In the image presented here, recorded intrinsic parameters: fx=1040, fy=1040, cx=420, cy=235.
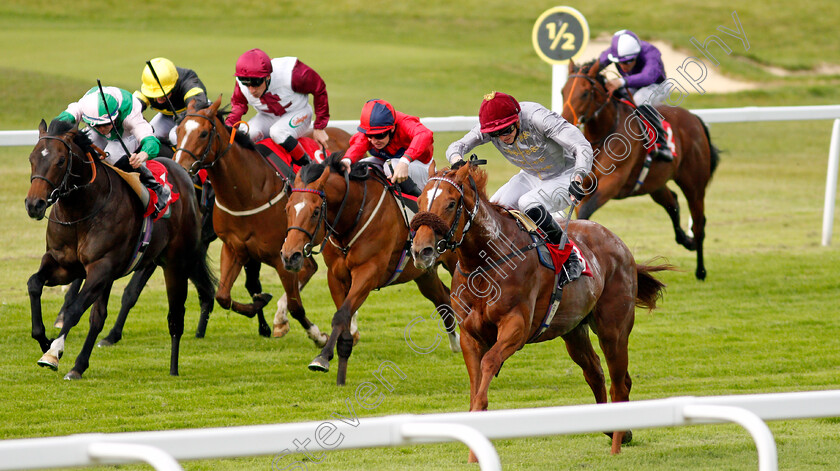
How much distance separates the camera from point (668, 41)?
25547 mm

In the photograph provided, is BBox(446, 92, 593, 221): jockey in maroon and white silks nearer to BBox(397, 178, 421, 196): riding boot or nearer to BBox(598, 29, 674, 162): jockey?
BBox(397, 178, 421, 196): riding boot

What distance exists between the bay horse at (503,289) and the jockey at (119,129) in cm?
253

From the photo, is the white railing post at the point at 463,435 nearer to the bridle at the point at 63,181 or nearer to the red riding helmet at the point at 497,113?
the red riding helmet at the point at 497,113

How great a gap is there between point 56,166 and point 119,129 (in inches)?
34.4

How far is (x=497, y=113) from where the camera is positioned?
5.02 m

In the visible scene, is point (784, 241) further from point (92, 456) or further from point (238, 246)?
point (92, 456)


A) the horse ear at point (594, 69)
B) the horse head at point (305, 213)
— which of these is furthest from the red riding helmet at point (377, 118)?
the horse ear at point (594, 69)

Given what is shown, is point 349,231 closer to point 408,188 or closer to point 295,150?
point 408,188

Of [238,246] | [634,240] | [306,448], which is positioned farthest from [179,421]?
[634,240]

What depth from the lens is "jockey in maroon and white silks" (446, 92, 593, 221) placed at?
5043 mm

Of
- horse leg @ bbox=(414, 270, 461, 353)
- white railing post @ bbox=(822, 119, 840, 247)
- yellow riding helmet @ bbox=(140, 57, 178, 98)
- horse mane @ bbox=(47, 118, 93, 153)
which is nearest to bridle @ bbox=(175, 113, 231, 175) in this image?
horse mane @ bbox=(47, 118, 93, 153)

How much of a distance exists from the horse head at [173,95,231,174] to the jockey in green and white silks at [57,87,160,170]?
17cm

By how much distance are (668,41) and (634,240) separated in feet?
52.1

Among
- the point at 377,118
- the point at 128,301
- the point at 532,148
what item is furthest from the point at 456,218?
the point at 128,301
